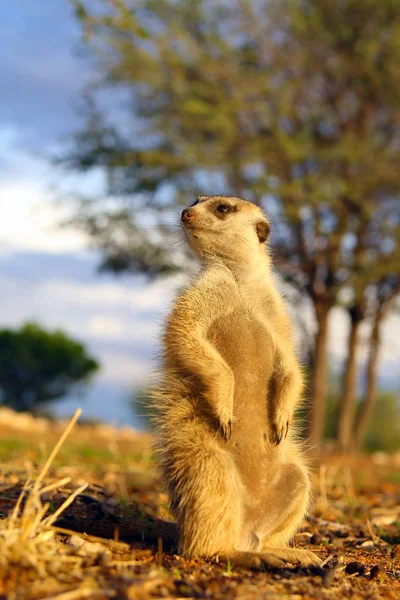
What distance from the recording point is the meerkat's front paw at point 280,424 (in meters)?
3.32

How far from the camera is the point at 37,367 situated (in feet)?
71.2

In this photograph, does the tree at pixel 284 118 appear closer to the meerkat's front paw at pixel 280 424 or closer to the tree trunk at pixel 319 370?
the tree trunk at pixel 319 370

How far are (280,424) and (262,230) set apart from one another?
110 cm

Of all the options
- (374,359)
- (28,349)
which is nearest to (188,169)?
(374,359)

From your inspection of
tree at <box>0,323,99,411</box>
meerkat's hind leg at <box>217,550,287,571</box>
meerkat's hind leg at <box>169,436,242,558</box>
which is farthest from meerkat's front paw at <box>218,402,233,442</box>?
tree at <box>0,323,99,411</box>

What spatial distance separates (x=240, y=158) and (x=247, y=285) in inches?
445

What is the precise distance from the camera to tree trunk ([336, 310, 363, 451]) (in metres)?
15.8

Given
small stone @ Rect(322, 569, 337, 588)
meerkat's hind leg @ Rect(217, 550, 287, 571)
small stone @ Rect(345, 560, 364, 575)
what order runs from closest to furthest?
small stone @ Rect(322, 569, 337, 588)
meerkat's hind leg @ Rect(217, 550, 287, 571)
small stone @ Rect(345, 560, 364, 575)

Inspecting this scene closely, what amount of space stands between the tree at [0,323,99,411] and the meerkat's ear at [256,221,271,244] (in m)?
18.4

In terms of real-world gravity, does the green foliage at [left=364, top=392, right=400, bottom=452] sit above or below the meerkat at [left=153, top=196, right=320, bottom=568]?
above

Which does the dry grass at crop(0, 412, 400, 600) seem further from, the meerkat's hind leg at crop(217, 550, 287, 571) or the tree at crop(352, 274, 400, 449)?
the tree at crop(352, 274, 400, 449)

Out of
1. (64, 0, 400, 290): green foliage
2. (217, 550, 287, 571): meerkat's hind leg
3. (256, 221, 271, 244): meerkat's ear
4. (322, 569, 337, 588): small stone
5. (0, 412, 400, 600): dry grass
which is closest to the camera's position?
(0, 412, 400, 600): dry grass

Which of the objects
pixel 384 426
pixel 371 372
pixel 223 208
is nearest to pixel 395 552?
pixel 223 208

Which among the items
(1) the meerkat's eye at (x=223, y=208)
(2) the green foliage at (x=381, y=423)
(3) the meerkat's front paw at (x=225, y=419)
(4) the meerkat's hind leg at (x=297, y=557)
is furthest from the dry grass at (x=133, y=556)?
(2) the green foliage at (x=381, y=423)
